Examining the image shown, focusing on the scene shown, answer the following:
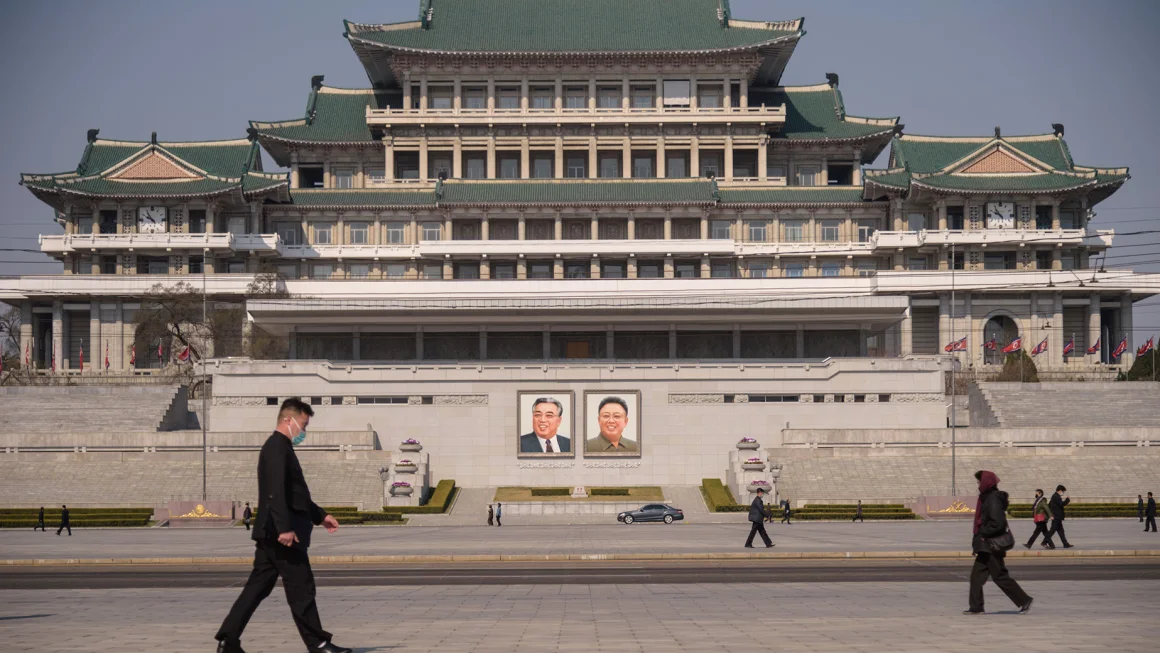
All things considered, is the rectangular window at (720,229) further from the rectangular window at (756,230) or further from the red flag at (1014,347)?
the red flag at (1014,347)

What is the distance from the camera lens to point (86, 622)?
19125 mm

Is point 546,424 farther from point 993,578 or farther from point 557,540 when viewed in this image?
point 993,578

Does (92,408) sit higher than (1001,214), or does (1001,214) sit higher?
(1001,214)

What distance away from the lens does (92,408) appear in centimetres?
7188

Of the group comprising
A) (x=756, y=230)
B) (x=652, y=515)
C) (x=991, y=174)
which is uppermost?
(x=991, y=174)

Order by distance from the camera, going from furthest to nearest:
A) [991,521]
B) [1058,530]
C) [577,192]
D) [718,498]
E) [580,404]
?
[577,192] → [580,404] → [718,498] → [1058,530] → [991,521]

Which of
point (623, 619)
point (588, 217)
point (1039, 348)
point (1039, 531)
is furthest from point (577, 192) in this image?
point (623, 619)

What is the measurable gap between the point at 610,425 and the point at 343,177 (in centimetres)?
4228

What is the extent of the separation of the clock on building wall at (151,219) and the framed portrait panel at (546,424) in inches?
1466

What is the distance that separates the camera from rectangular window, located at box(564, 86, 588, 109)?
337 ft

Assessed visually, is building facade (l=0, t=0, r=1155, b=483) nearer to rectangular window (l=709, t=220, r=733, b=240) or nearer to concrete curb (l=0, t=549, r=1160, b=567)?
rectangular window (l=709, t=220, r=733, b=240)

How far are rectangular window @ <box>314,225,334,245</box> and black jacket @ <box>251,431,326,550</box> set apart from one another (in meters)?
84.9

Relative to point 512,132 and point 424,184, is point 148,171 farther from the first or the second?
point 512,132

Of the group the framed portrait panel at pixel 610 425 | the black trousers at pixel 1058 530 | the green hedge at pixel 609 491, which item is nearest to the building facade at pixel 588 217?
the framed portrait panel at pixel 610 425
